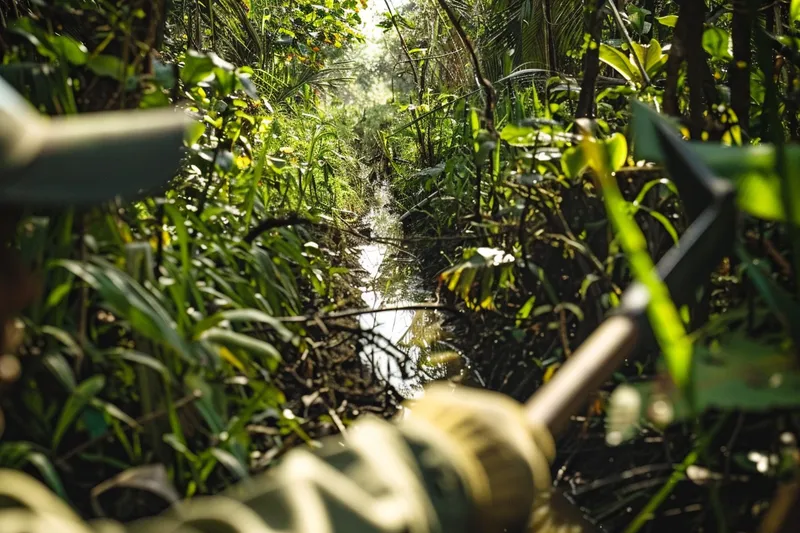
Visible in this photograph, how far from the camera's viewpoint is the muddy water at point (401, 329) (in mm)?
1852

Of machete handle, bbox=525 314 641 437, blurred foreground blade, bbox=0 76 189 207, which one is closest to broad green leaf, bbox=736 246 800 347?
machete handle, bbox=525 314 641 437

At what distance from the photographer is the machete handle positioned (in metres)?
0.48

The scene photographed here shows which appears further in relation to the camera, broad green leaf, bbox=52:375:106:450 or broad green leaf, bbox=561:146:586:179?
broad green leaf, bbox=561:146:586:179

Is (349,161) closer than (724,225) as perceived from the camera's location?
No

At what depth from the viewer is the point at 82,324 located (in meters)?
0.92

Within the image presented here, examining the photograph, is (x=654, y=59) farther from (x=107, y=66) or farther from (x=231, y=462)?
(x=231, y=462)

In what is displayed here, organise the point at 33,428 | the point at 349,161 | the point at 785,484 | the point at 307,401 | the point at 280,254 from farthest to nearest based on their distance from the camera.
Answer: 1. the point at 349,161
2. the point at 280,254
3. the point at 307,401
4. the point at 33,428
5. the point at 785,484

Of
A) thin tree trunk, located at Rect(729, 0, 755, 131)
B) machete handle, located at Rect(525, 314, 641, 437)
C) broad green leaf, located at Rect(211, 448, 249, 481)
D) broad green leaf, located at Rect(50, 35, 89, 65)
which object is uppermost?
broad green leaf, located at Rect(50, 35, 89, 65)

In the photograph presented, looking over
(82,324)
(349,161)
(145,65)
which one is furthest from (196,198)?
(349,161)

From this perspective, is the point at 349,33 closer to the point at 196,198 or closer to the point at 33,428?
the point at 196,198

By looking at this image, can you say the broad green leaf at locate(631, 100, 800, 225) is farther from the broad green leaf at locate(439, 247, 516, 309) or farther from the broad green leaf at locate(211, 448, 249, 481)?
the broad green leaf at locate(439, 247, 516, 309)

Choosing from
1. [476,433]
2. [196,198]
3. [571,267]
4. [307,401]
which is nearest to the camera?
[476,433]

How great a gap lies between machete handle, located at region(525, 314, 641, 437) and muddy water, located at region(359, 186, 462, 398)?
93cm

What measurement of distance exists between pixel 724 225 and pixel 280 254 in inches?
57.7
